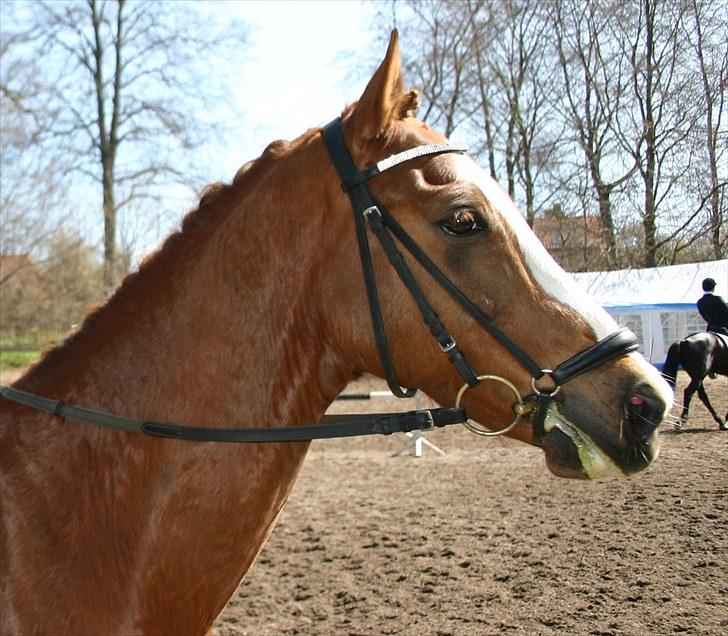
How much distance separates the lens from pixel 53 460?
7.82 ft

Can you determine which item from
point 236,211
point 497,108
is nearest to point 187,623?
point 236,211

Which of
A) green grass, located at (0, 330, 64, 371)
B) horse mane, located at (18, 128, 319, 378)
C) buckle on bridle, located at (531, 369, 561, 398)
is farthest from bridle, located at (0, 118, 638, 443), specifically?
green grass, located at (0, 330, 64, 371)

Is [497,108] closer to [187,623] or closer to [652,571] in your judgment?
[652,571]

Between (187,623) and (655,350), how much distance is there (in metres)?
3.30

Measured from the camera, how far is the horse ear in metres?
2.21

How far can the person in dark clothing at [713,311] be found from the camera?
3.89 meters

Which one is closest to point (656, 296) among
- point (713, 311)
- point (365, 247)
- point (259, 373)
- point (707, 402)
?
point (713, 311)

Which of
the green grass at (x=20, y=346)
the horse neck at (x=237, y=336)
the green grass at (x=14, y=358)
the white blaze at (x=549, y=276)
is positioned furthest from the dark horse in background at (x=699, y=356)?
the green grass at (x=20, y=346)

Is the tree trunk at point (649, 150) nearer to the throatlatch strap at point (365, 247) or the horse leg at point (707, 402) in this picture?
the horse leg at point (707, 402)

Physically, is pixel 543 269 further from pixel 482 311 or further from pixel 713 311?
pixel 713 311

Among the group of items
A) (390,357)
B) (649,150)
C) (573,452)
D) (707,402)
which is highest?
(649,150)

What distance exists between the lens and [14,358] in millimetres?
24594

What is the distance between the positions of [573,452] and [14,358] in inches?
1028

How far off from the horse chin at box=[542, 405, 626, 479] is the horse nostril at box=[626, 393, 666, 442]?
11 cm
